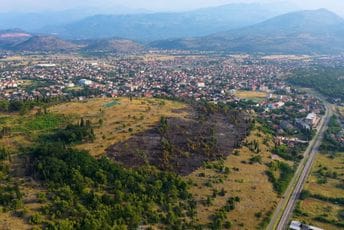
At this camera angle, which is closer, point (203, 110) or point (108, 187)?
point (108, 187)

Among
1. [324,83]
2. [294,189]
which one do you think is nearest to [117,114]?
[294,189]

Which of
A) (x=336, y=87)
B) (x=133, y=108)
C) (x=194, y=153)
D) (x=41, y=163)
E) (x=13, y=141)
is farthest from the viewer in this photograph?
(x=336, y=87)

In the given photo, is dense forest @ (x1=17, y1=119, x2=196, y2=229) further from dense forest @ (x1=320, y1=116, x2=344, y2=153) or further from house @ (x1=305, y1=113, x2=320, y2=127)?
house @ (x1=305, y1=113, x2=320, y2=127)

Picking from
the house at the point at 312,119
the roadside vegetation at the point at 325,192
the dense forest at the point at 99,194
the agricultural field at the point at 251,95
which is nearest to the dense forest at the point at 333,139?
the roadside vegetation at the point at 325,192

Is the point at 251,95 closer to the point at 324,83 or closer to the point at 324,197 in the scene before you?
the point at 324,83

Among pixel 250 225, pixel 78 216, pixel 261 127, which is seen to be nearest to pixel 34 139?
pixel 78 216

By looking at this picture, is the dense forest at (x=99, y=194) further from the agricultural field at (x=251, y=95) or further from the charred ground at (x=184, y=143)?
the agricultural field at (x=251, y=95)

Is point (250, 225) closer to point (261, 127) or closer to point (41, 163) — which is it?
point (41, 163)
